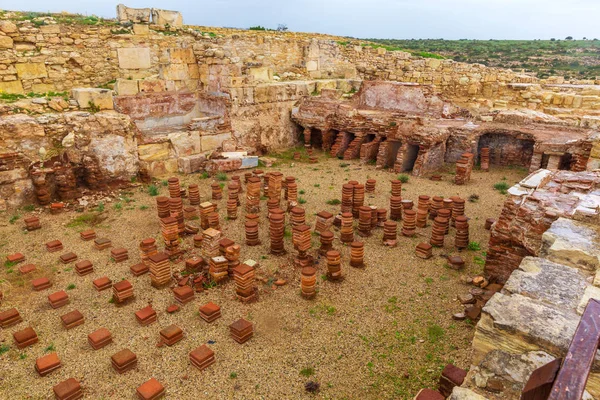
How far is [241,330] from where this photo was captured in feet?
18.5

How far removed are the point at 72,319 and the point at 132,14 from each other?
13.7m

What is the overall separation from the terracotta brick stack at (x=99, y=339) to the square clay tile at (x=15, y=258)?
328 centimetres

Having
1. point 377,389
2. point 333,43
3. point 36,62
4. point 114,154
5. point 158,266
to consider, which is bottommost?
point 377,389

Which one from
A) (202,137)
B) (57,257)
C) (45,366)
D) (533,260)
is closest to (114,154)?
(202,137)

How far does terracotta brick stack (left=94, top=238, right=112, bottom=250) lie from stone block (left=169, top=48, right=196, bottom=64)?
26.5 ft

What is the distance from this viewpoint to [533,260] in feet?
14.8

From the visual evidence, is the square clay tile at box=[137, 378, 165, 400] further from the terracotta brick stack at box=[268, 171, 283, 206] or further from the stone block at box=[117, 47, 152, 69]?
the stone block at box=[117, 47, 152, 69]

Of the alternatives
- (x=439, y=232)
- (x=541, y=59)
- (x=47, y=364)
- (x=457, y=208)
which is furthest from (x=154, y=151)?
(x=541, y=59)

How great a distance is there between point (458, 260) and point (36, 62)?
541 inches

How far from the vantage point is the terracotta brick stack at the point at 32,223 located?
8.94 meters

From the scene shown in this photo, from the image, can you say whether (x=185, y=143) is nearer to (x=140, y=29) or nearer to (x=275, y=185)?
(x=275, y=185)

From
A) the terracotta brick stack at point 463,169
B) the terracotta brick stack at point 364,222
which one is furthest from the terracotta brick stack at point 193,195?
the terracotta brick stack at point 463,169

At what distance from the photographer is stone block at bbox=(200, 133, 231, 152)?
13.7 meters

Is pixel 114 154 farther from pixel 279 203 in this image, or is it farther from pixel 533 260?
pixel 533 260
